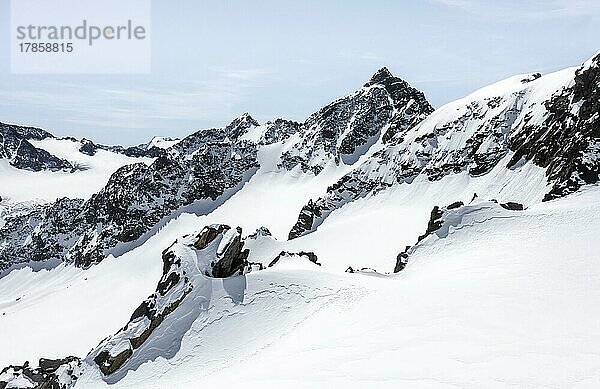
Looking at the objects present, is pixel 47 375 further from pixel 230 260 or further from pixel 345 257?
pixel 345 257

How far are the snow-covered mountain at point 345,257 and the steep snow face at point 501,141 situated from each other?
13.6 inches

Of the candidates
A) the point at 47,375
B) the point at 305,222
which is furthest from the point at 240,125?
the point at 47,375

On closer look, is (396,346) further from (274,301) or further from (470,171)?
(470,171)

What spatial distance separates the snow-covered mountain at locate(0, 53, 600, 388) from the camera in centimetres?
1491

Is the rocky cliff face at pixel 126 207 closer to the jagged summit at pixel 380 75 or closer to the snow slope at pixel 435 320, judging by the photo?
the jagged summit at pixel 380 75

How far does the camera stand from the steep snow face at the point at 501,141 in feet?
154

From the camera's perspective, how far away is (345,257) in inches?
2163

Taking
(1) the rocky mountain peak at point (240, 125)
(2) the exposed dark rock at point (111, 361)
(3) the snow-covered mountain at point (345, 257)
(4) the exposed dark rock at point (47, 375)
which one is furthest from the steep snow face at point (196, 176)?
(2) the exposed dark rock at point (111, 361)

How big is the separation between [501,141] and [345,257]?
97.7 feet

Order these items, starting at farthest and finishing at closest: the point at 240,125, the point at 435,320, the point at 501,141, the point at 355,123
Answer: the point at 240,125 → the point at 355,123 → the point at 501,141 → the point at 435,320

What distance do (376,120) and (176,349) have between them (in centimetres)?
9489

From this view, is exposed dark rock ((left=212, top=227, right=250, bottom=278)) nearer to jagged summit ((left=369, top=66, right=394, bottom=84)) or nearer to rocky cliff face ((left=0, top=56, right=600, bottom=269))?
rocky cliff face ((left=0, top=56, right=600, bottom=269))

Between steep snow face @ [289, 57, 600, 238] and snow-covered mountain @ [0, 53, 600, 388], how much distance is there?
13.6 inches

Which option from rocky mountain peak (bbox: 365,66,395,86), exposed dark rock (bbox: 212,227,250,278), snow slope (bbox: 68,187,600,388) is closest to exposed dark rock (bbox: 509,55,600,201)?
snow slope (bbox: 68,187,600,388)
